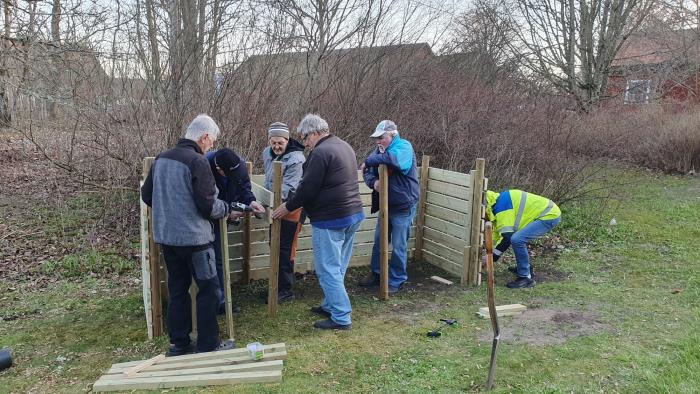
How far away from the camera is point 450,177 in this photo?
21.0 feet

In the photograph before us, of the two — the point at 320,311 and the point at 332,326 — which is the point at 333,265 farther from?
the point at 320,311

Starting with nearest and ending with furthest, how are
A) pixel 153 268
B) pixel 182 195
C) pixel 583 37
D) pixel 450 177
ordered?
pixel 182 195 < pixel 153 268 < pixel 450 177 < pixel 583 37

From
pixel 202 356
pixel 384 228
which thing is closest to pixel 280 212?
pixel 384 228

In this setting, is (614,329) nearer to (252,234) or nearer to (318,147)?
(318,147)

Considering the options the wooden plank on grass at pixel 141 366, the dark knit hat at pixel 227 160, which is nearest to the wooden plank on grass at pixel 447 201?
the dark knit hat at pixel 227 160

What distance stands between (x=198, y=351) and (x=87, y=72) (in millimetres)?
5556

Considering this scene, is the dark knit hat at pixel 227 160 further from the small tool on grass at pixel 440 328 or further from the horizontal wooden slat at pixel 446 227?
the horizontal wooden slat at pixel 446 227

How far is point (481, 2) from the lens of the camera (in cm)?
1612

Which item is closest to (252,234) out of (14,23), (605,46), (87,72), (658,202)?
(87,72)

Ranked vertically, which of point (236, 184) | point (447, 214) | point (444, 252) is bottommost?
point (444, 252)

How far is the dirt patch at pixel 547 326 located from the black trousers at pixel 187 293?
90.1 inches

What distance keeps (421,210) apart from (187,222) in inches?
146

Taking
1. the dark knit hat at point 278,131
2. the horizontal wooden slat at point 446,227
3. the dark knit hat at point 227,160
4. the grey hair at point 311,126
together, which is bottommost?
the horizontal wooden slat at point 446,227

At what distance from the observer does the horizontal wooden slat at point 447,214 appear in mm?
6182
